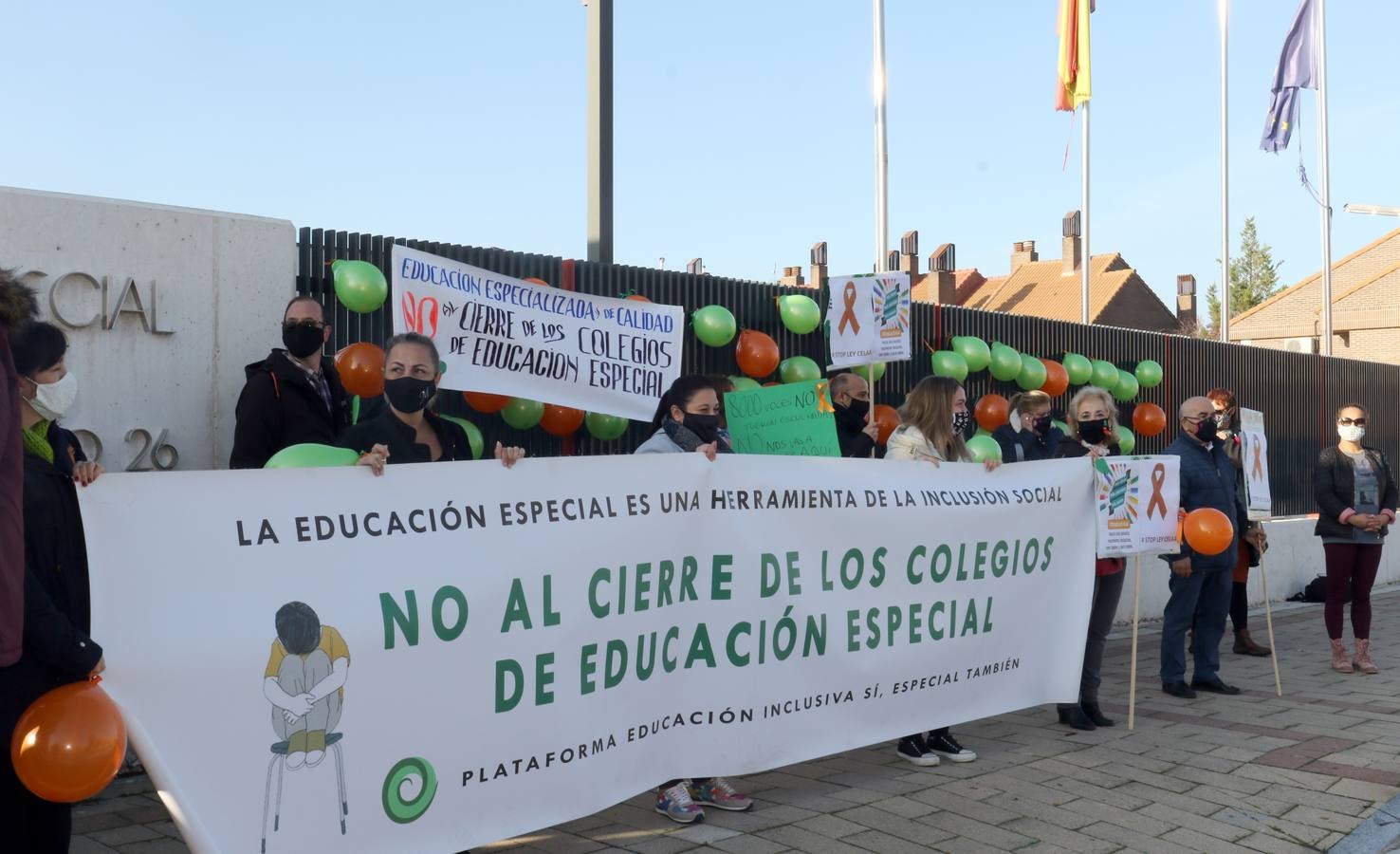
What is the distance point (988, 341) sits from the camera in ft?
35.8

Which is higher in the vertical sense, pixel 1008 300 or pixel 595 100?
pixel 1008 300

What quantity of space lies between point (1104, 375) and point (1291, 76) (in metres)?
11.0

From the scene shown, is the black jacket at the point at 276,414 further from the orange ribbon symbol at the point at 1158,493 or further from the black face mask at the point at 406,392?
the orange ribbon symbol at the point at 1158,493

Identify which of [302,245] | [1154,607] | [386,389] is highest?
[302,245]

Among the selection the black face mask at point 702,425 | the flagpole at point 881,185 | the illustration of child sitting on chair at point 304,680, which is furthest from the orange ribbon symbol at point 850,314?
the illustration of child sitting on chair at point 304,680

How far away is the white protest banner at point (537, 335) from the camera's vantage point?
19.5 ft

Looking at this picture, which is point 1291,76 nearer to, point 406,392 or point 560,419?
point 560,419

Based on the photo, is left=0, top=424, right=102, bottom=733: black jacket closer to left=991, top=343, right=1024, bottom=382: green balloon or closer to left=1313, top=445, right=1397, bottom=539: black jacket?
left=1313, top=445, right=1397, bottom=539: black jacket

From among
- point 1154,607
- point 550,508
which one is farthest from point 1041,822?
point 1154,607

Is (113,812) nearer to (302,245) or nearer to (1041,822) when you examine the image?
(302,245)

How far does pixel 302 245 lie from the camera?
625cm

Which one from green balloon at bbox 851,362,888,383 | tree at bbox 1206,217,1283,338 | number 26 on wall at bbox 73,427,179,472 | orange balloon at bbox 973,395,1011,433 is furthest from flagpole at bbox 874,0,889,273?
tree at bbox 1206,217,1283,338

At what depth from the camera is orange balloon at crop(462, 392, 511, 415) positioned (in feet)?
22.3

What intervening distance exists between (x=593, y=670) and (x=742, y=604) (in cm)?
78
